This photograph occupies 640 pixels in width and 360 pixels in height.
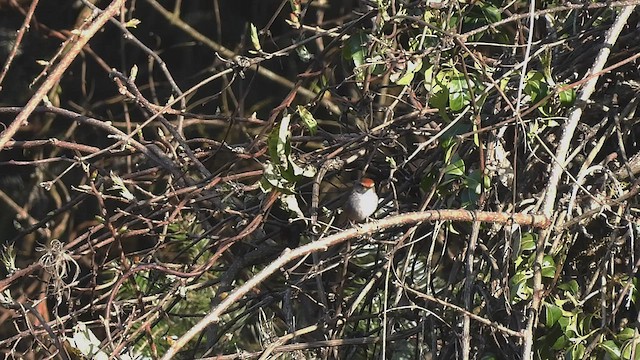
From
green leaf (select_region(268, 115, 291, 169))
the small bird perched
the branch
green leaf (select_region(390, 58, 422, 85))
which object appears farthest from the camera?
the small bird perched

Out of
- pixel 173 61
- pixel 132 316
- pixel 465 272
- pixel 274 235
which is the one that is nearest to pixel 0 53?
pixel 173 61

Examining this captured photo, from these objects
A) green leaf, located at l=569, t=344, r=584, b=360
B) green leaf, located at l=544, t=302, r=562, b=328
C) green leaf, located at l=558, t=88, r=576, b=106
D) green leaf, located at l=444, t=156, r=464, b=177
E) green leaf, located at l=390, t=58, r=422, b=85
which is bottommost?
green leaf, located at l=569, t=344, r=584, b=360

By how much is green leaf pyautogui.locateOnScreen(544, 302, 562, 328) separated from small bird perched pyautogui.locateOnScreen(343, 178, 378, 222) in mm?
501

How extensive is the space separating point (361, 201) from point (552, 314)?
24.4 inches

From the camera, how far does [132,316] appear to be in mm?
1844

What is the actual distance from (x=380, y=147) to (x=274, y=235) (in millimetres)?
338

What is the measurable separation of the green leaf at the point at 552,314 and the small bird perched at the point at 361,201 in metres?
0.50

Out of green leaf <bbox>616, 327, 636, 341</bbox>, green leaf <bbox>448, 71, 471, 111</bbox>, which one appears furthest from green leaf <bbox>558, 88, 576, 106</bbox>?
green leaf <bbox>616, 327, 636, 341</bbox>

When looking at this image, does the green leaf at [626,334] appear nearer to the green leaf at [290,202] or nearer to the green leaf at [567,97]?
the green leaf at [567,97]

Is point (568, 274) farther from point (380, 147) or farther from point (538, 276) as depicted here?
point (380, 147)

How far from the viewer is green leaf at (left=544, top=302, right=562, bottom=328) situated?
176cm

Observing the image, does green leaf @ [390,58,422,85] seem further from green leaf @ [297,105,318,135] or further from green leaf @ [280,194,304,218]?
green leaf @ [280,194,304,218]

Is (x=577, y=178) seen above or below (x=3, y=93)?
above

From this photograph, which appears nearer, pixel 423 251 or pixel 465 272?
pixel 465 272
